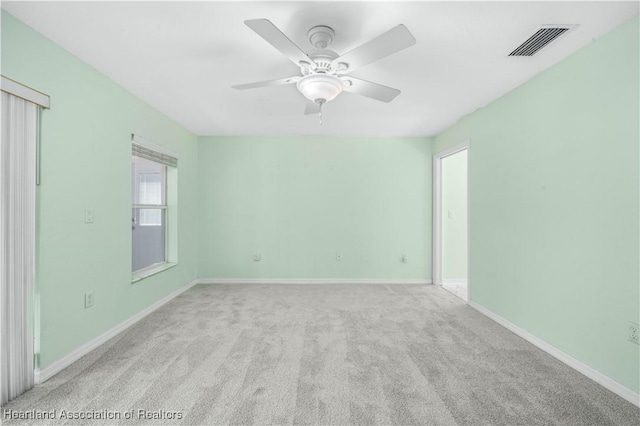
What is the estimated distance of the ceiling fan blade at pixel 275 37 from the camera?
4.52 ft

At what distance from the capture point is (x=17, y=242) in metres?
1.80

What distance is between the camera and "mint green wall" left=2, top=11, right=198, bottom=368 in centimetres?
196

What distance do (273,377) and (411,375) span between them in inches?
37.6

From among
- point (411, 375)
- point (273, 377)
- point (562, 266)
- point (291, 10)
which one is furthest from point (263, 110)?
point (562, 266)

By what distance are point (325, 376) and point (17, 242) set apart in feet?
7.00

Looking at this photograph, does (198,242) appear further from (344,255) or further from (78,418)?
(78,418)

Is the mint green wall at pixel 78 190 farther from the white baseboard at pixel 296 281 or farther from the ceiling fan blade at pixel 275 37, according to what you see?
the ceiling fan blade at pixel 275 37

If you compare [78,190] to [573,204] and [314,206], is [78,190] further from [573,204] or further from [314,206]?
[573,204]

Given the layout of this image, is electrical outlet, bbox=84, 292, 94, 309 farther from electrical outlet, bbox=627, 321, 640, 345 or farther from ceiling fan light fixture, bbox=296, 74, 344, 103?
electrical outlet, bbox=627, 321, 640, 345

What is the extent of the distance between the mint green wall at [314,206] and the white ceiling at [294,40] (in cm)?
137

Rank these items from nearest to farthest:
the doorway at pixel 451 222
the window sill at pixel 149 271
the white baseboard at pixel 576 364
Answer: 1. the white baseboard at pixel 576 364
2. the window sill at pixel 149 271
3. the doorway at pixel 451 222

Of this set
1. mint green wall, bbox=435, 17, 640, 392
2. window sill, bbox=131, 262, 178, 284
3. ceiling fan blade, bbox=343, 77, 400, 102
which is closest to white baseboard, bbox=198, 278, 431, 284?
window sill, bbox=131, 262, 178, 284

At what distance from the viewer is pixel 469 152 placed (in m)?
3.56

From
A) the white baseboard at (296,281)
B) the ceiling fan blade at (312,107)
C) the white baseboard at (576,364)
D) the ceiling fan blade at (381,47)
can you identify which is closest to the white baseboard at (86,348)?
the white baseboard at (296,281)
